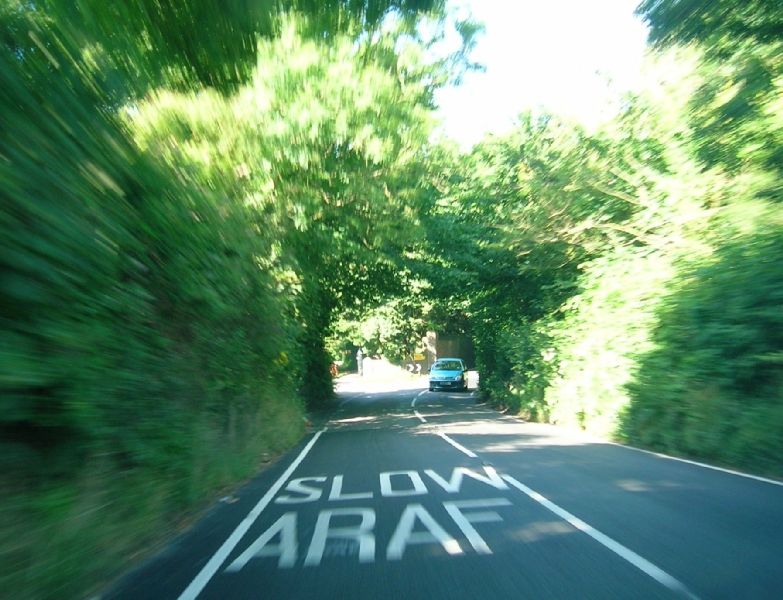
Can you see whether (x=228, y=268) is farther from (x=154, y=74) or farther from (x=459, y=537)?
(x=459, y=537)

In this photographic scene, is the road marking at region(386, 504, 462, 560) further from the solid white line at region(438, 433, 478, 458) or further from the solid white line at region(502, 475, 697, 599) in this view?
the solid white line at region(438, 433, 478, 458)

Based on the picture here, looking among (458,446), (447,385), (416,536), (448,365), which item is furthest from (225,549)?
(448,365)

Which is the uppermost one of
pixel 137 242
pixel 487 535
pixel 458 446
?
pixel 137 242

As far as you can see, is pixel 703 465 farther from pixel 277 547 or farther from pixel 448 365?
pixel 448 365

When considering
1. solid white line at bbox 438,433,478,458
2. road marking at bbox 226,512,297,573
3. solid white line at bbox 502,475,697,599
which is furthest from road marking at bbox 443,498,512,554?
solid white line at bbox 438,433,478,458

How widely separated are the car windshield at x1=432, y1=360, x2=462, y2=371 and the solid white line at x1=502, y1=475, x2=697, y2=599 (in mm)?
34480

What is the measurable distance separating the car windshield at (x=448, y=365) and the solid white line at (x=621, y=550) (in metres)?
34.5

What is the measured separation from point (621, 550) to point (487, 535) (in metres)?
1.24

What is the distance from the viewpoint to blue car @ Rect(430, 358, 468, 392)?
4259 cm

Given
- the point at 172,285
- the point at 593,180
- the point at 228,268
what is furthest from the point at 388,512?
the point at 593,180

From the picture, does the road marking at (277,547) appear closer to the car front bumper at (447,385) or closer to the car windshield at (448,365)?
the car front bumper at (447,385)

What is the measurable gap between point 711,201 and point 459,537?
12844 mm

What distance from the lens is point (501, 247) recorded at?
2186cm

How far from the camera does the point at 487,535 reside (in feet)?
21.7
